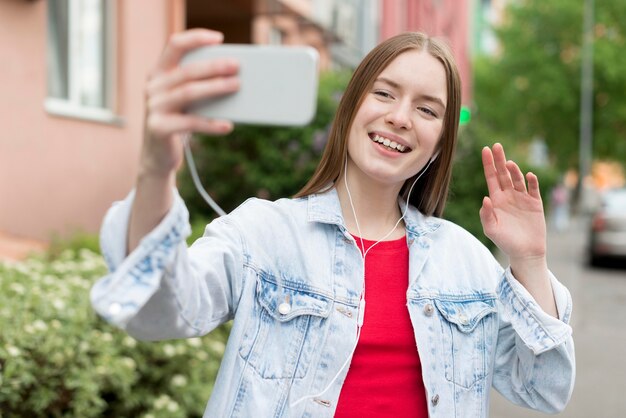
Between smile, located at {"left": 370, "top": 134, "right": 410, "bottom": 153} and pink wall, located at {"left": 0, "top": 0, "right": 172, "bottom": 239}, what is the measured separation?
6.31 meters

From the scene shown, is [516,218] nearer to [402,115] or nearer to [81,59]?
[402,115]

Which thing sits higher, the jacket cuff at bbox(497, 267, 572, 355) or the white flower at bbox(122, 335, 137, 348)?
the jacket cuff at bbox(497, 267, 572, 355)

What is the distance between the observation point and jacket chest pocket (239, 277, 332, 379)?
197cm

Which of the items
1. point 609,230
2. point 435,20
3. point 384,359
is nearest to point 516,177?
point 384,359

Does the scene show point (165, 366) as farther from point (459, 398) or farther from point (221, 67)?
point (221, 67)

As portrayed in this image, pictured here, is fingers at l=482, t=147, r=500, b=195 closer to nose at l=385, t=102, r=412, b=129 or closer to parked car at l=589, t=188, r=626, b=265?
nose at l=385, t=102, r=412, b=129

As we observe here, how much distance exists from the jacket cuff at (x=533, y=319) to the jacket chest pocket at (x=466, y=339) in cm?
7

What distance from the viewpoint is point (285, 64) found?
131cm

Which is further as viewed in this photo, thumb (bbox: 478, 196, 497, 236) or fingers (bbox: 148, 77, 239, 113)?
thumb (bbox: 478, 196, 497, 236)

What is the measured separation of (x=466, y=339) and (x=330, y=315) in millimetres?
365

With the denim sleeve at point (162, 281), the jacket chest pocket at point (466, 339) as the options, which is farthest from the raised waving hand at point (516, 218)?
the denim sleeve at point (162, 281)

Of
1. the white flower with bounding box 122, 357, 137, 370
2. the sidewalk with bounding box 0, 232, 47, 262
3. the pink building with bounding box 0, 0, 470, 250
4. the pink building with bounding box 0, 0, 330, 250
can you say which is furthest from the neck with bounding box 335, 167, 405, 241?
the pink building with bounding box 0, 0, 470, 250

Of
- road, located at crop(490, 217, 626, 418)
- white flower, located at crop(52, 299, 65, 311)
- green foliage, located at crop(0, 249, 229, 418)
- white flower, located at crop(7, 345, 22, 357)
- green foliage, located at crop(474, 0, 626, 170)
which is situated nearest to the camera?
white flower, located at crop(7, 345, 22, 357)

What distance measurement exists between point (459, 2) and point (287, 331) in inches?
1484
